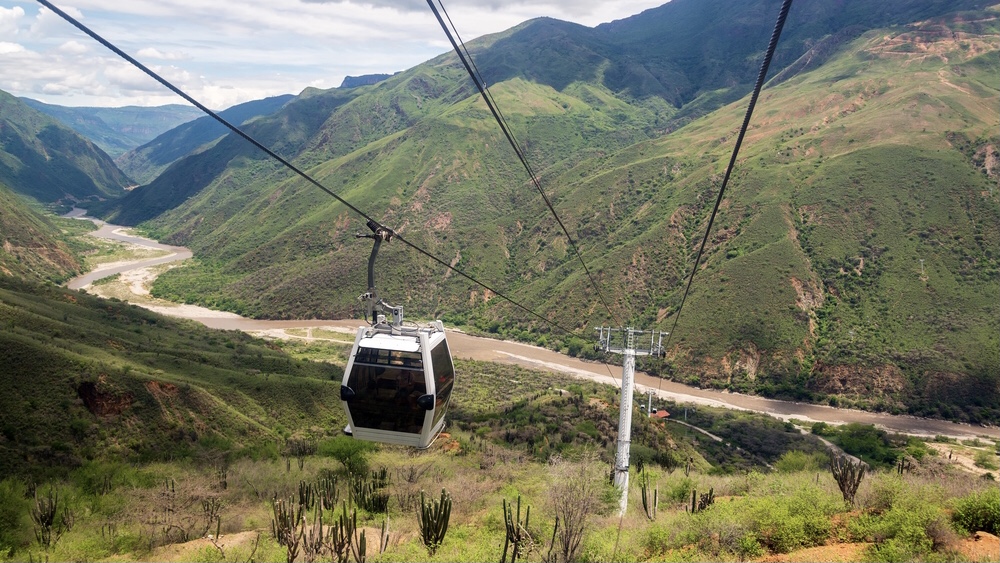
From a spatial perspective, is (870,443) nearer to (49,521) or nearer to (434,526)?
(434,526)

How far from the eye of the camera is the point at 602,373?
8375 centimetres

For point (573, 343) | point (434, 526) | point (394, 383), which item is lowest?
point (573, 343)

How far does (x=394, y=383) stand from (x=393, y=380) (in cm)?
9

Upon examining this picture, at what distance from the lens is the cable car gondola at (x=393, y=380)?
14.5 metres

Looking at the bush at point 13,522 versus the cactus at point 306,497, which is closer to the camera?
the bush at point 13,522

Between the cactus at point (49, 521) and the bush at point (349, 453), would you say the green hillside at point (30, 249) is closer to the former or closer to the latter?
the bush at point (349, 453)

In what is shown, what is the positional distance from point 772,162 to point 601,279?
1472 inches

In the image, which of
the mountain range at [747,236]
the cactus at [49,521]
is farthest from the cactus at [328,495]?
the mountain range at [747,236]

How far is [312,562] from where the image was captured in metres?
16.1

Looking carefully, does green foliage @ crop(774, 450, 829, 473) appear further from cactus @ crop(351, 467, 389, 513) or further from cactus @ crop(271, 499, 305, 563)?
cactus @ crop(271, 499, 305, 563)

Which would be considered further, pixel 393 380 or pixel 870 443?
pixel 870 443

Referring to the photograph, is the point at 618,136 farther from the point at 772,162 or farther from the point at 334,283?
the point at 334,283

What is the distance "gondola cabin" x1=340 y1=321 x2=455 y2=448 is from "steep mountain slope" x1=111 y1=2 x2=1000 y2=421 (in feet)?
222

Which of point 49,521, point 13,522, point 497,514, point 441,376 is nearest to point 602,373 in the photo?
point 497,514
